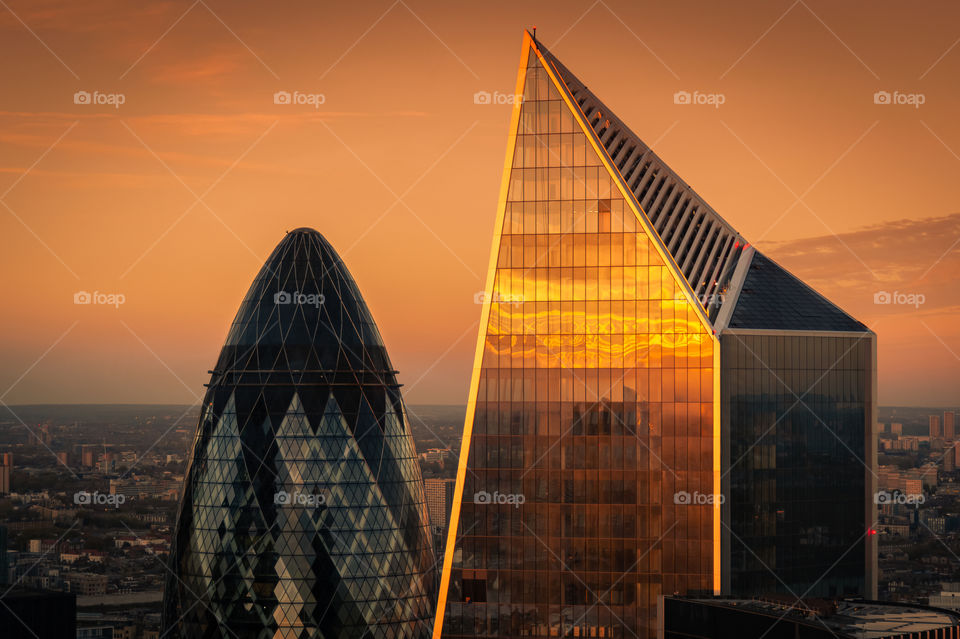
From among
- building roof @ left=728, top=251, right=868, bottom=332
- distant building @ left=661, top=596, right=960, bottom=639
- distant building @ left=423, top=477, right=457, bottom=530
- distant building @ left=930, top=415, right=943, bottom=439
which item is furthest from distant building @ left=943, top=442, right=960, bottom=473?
distant building @ left=661, top=596, right=960, bottom=639

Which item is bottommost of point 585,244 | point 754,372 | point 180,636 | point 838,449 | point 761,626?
point 180,636

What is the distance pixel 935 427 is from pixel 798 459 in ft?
134

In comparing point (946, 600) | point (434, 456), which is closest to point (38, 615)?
point (434, 456)

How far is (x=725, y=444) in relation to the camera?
324 feet

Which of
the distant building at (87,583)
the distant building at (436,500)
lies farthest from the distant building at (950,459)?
the distant building at (87,583)

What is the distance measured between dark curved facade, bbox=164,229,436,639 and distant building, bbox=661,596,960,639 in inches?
A: 1912

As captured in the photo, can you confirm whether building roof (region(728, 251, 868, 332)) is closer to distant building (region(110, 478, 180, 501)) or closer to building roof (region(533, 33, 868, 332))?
building roof (region(533, 33, 868, 332))

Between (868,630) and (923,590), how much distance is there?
48.0 meters

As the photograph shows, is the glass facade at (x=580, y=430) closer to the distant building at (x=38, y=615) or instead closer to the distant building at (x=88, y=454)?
the distant building at (x=38, y=615)

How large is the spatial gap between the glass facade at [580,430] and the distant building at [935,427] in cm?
4753

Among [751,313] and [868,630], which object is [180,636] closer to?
[751,313]

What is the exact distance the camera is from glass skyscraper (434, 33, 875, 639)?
324ft

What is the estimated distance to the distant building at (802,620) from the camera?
6975cm

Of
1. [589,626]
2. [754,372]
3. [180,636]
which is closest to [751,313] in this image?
[754,372]
